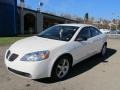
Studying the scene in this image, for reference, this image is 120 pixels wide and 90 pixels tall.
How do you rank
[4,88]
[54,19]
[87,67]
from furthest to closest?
[54,19] → [87,67] → [4,88]

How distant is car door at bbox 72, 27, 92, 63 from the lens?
23.0 feet

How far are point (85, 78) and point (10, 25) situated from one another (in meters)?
23.5

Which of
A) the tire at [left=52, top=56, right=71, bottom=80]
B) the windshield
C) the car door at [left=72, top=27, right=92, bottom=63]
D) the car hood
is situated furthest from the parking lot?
the windshield

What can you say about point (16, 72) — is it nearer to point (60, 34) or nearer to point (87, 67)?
point (60, 34)

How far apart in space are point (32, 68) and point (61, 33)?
209 cm

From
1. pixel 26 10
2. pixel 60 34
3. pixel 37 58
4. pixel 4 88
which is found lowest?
pixel 4 88

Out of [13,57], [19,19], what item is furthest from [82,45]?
[19,19]

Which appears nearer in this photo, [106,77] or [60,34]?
[106,77]

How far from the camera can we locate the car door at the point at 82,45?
23.0 feet

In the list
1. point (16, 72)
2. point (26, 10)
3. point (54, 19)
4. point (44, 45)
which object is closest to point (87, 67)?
point (44, 45)

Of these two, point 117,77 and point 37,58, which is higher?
point 37,58

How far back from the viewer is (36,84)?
19.4 feet

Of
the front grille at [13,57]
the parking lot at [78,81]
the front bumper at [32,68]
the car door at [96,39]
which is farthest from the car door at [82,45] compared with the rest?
the front grille at [13,57]

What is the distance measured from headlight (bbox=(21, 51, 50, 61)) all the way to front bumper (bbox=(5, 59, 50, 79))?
0.09m
